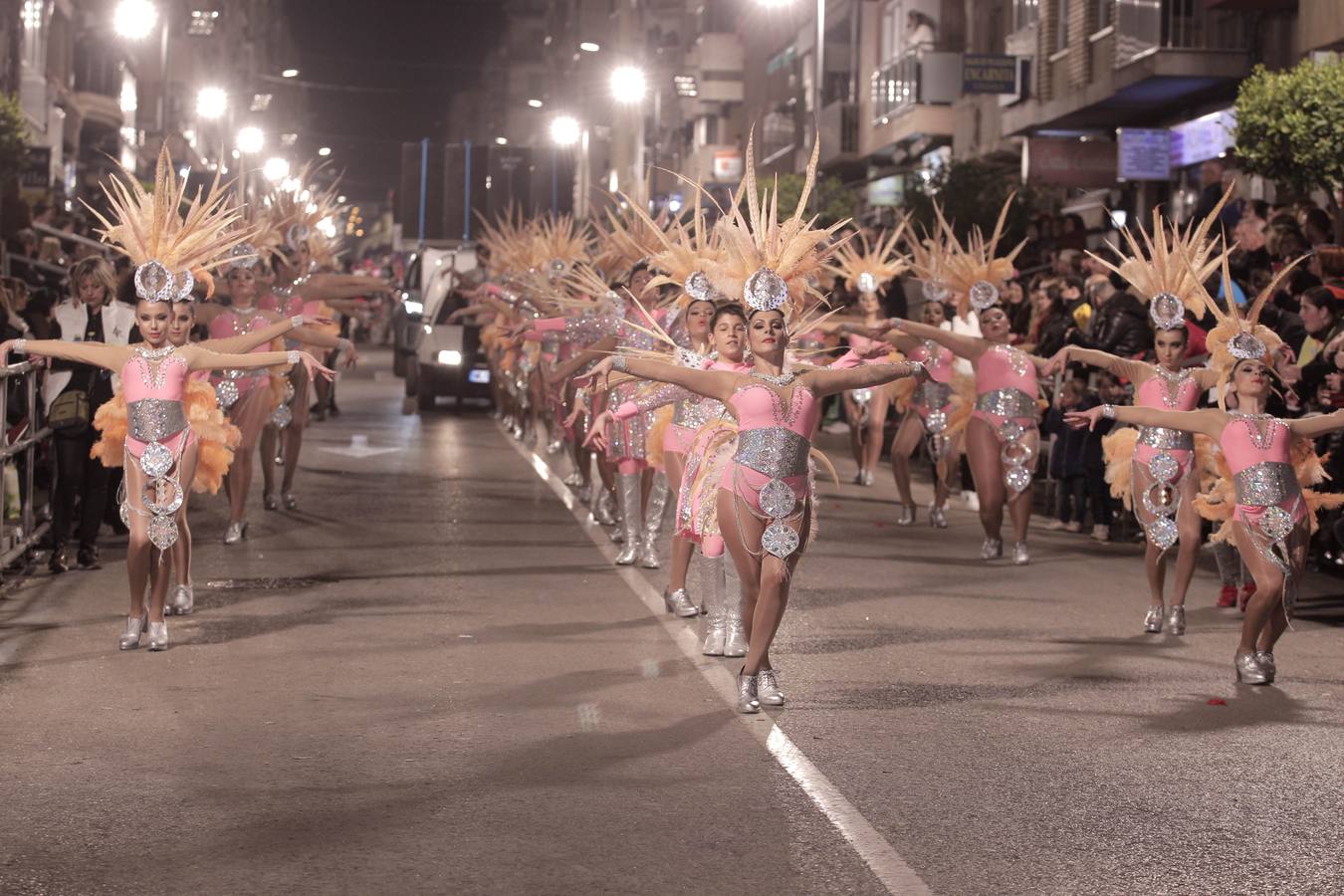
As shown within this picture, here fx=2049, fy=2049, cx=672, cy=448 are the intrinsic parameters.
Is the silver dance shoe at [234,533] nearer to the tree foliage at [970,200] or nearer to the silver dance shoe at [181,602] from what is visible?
the silver dance shoe at [181,602]

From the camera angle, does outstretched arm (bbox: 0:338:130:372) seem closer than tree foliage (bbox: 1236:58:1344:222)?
Yes

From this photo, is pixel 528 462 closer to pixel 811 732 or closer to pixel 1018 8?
pixel 811 732

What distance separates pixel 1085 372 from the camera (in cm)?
1888

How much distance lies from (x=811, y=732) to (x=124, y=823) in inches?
112

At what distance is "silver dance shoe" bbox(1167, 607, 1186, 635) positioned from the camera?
11156 mm

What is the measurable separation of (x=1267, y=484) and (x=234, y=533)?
7906mm

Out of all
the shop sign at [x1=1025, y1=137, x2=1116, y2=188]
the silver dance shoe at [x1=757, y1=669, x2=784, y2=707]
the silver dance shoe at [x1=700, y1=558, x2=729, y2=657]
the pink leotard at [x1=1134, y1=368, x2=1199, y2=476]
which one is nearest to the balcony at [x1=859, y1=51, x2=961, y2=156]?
the shop sign at [x1=1025, y1=137, x2=1116, y2=188]

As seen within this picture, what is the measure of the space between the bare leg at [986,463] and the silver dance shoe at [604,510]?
124 inches

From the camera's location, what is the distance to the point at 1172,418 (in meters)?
10.2

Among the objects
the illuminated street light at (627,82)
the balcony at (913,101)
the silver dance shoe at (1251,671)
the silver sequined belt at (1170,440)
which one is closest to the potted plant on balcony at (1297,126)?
the silver sequined belt at (1170,440)

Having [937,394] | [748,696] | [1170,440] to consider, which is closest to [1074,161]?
[937,394]

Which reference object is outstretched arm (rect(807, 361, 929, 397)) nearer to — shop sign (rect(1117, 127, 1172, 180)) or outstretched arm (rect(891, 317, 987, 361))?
outstretched arm (rect(891, 317, 987, 361))

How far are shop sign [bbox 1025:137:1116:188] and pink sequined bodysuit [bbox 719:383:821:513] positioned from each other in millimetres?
22973

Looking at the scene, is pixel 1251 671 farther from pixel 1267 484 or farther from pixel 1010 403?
pixel 1010 403
